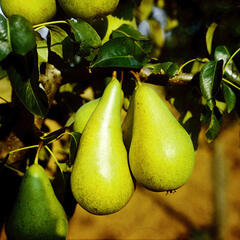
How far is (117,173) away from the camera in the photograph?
715 mm

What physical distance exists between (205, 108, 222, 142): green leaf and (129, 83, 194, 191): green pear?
18 centimetres

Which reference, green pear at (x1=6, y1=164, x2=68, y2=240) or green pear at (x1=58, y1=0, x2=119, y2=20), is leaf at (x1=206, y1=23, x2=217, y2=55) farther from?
green pear at (x1=6, y1=164, x2=68, y2=240)

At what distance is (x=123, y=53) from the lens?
0.77 metres

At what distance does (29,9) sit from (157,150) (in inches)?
18.4

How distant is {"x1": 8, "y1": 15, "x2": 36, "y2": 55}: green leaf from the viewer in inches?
25.2

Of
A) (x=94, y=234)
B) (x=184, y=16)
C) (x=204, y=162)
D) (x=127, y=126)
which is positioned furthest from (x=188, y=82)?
(x=204, y=162)

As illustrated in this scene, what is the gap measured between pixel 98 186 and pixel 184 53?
87cm

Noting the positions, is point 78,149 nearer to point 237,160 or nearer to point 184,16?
point 184,16

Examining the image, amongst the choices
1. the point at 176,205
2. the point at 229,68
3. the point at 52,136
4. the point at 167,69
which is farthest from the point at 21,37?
the point at 176,205

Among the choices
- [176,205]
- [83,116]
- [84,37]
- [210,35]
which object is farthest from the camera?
[176,205]

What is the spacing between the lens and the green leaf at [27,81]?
0.70m

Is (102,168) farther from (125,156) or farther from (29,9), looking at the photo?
(29,9)

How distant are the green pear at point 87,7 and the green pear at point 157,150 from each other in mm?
243

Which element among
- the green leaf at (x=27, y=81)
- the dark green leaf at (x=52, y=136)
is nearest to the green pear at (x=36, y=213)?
the dark green leaf at (x=52, y=136)
